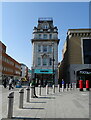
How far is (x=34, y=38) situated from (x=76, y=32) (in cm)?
1151

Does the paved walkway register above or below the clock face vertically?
below

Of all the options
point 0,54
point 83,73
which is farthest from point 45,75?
point 0,54

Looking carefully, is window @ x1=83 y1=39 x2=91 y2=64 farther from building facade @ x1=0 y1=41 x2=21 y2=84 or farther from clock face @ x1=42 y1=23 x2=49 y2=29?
building facade @ x1=0 y1=41 x2=21 y2=84

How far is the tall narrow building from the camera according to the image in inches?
1344

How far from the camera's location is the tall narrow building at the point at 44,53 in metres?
34.1

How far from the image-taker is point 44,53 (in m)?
35.3

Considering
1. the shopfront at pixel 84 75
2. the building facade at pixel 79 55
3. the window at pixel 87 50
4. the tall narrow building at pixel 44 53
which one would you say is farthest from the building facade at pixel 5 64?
the window at pixel 87 50

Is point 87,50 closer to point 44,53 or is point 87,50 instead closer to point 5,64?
point 44,53

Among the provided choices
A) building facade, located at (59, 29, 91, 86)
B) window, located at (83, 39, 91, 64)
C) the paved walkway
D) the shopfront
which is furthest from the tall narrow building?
the paved walkway

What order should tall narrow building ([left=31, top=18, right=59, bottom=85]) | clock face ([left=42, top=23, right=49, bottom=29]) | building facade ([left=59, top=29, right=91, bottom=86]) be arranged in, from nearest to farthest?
building facade ([left=59, top=29, right=91, bottom=86])
tall narrow building ([left=31, top=18, right=59, bottom=85])
clock face ([left=42, top=23, right=49, bottom=29])

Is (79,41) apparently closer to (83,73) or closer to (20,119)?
(83,73)

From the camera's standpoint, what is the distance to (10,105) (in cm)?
495

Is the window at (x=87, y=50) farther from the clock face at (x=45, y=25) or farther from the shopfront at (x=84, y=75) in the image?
the clock face at (x=45, y=25)

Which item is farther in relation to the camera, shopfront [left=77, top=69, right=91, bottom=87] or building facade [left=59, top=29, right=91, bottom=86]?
building facade [left=59, top=29, right=91, bottom=86]
